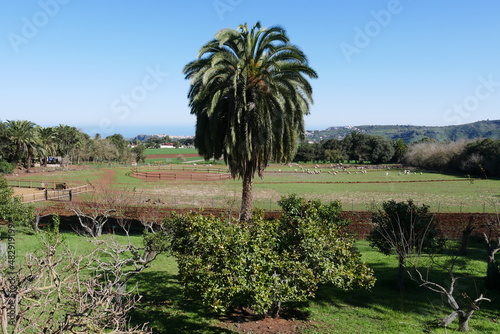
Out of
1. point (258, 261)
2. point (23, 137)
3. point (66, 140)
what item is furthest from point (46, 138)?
point (258, 261)

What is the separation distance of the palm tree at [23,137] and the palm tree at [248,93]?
63.2 metres

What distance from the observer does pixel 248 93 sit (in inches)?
723

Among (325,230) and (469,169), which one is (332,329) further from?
(469,169)

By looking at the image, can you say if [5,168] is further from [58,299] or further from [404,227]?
[58,299]

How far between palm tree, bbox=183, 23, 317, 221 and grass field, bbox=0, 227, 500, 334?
5.90m

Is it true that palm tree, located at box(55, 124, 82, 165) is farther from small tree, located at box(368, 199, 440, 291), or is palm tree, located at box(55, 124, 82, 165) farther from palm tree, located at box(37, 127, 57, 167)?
small tree, located at box(368, 199, 440, 291)

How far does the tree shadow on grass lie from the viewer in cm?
1012

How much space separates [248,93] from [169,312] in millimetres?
11292

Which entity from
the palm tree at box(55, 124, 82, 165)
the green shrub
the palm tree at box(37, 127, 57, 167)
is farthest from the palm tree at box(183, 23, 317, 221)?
the palm tree at box(55, 124, 82, 165)

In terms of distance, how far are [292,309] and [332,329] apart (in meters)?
1.85

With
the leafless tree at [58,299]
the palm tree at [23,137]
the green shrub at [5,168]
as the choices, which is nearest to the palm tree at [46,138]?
the palm tree at [23,137]

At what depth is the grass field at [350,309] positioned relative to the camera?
10211mm

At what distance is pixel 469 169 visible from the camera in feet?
259

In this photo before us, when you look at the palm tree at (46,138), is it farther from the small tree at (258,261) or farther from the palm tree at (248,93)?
the small tree at (258,261)
